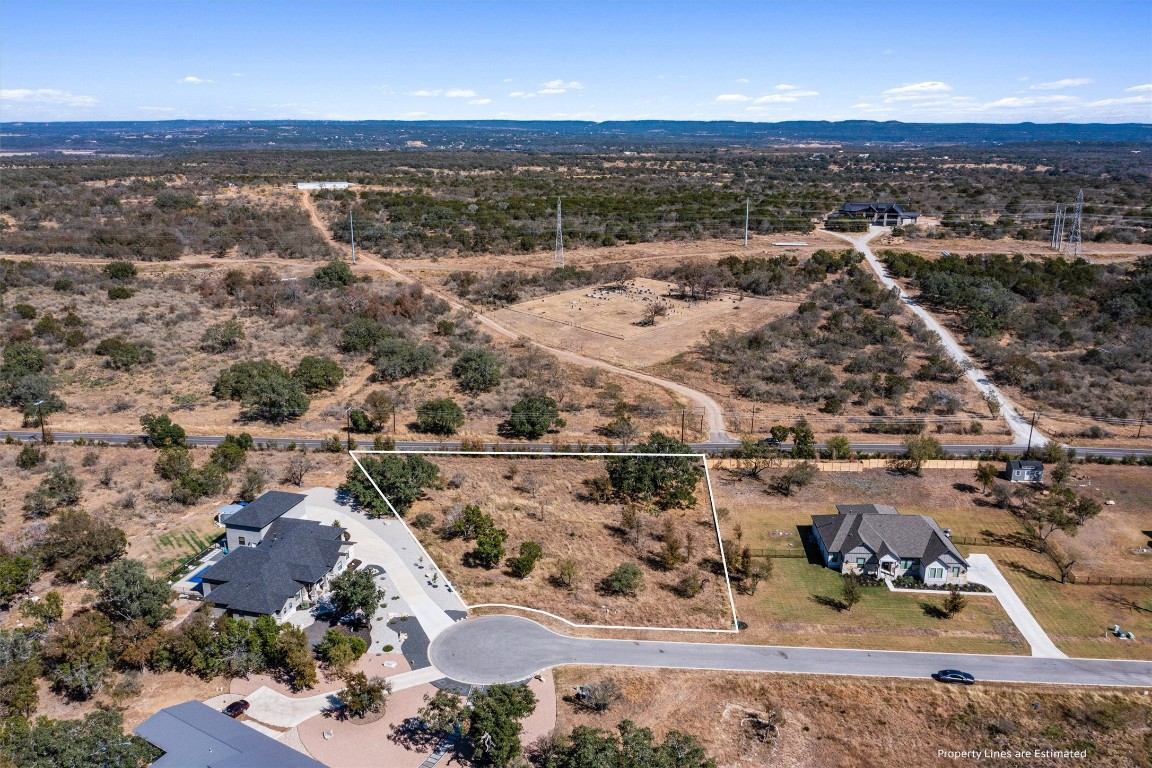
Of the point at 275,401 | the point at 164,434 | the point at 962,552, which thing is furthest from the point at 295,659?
the point at 962,552

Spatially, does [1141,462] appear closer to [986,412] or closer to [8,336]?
[986,412]

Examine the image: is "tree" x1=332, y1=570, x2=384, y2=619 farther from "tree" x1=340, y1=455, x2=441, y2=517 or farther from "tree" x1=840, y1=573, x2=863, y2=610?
"tree" x1=840, y1=573, x2=863, y2=610

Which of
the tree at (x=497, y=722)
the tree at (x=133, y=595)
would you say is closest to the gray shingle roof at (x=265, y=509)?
the tree at (x=133, y=595)

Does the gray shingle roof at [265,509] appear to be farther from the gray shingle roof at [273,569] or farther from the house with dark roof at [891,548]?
the house with dark roof at [891,548]

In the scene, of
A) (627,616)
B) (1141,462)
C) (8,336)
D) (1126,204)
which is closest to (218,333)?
(8,336)

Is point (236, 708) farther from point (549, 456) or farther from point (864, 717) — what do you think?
point (549, 456)
